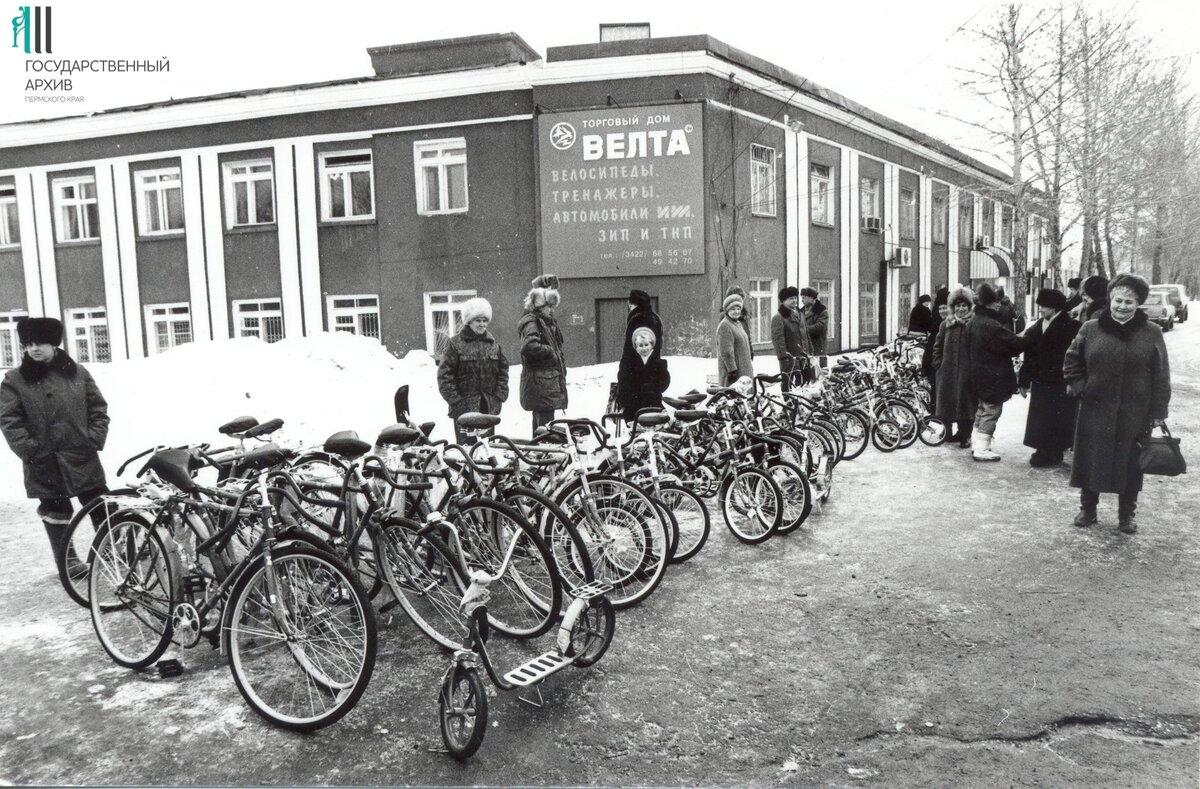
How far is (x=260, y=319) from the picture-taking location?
15.3 metres

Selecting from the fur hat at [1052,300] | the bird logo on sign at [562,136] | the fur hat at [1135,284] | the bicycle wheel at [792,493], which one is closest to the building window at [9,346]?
the bicycle wheel at [792,493]

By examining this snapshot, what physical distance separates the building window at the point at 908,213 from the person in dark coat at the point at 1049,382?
14.2m

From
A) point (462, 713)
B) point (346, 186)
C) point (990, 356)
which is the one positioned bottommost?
point (462, 713)

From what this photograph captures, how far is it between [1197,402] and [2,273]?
985 cm

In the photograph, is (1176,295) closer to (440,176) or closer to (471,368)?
(471,368)

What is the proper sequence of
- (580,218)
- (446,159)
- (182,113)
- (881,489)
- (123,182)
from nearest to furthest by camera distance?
(881,489), (123,182), (182,113), (580,218), (446,159)

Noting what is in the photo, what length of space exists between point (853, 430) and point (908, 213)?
1434 cm

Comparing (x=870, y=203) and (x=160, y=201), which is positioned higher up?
(x=870, y=203)

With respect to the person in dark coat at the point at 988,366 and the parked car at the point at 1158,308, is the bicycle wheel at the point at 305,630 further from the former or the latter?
the person in dark coat at the point at 988,366

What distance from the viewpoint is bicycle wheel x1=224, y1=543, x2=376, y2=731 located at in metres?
2.98

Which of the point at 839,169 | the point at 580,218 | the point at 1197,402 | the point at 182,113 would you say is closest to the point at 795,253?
the point at 839,169

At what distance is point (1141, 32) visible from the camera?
3857mm

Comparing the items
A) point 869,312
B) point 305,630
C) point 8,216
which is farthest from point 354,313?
point 305,630

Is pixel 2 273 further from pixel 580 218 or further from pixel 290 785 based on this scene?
pixel 580 218
